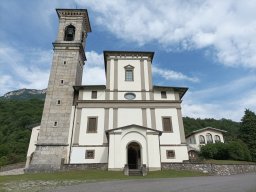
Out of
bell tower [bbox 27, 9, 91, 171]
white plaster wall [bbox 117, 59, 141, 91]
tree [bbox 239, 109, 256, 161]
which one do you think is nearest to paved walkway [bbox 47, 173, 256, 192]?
bell tower [bbox 27, 9, 91, 171]

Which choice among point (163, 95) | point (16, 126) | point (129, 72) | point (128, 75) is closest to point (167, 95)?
point (163, 95)

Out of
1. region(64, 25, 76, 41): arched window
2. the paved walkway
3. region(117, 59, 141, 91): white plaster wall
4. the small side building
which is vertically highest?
region(64, 25, 76, 41): arched window

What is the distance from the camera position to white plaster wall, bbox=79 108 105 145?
24422 millimetres

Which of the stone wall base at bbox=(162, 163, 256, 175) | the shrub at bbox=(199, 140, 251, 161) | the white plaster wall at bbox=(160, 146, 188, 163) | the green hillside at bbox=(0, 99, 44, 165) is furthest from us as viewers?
the green hillside at bbox=(0, 99, 44, 165)

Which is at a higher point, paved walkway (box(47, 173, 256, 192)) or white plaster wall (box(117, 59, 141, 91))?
white plaster wall (box(117, 59, 141, 91))

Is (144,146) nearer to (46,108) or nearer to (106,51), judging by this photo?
(46,108)

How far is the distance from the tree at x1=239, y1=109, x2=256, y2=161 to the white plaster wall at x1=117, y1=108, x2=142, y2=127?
22384mm

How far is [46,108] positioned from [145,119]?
1094 centimetres

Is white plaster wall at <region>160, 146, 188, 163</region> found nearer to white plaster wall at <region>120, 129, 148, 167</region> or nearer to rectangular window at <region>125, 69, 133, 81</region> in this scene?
white plaster wall at <region>120, 129, 148, 167</region>

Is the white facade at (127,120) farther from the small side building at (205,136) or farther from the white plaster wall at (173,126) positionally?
the small side building at (205,136)

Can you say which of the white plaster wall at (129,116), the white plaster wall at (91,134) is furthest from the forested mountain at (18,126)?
the white plaster wall at (129,116)

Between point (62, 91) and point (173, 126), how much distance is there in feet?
43.0

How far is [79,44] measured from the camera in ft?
99.3

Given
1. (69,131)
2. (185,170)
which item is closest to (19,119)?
(69,131)
